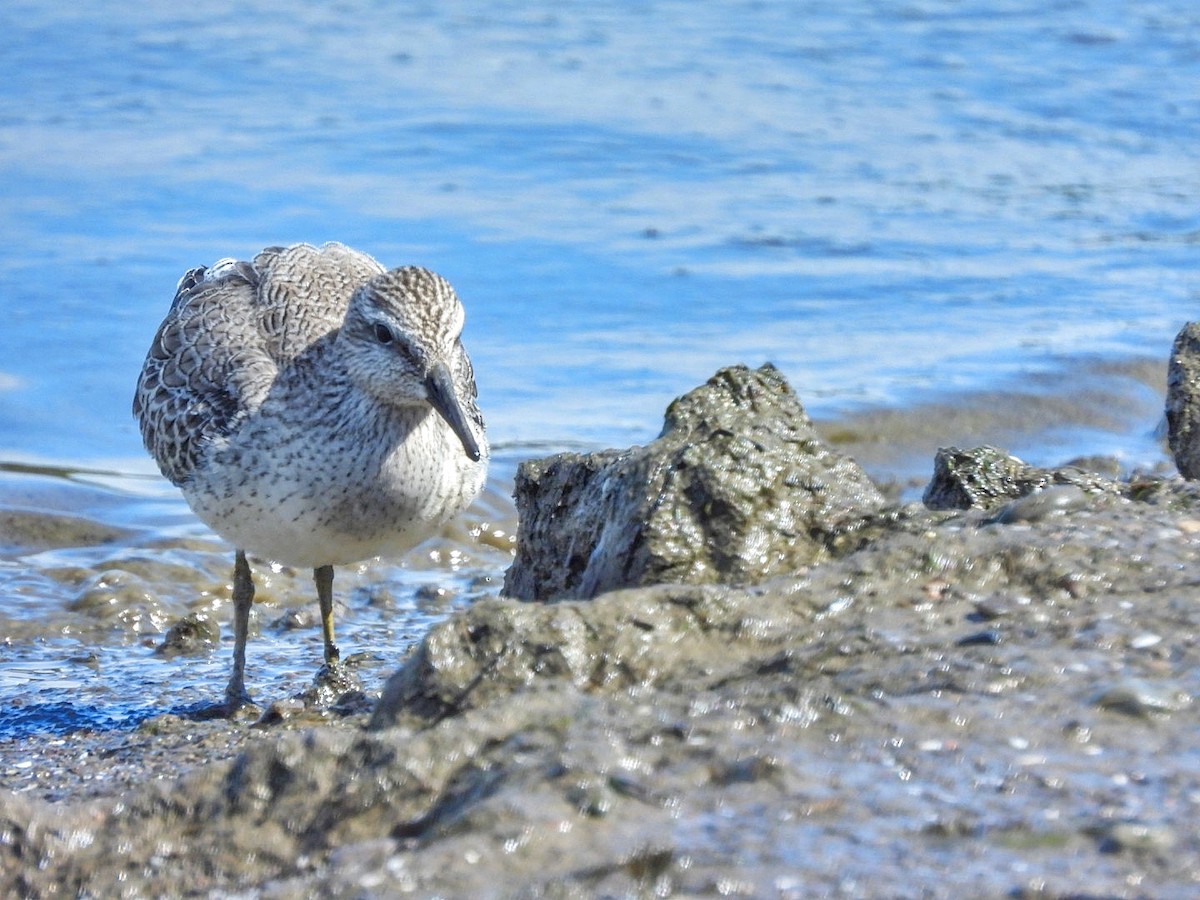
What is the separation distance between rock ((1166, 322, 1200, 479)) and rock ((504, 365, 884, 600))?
1.76 meters

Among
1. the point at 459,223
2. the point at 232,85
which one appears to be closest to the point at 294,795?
the point at 459,223

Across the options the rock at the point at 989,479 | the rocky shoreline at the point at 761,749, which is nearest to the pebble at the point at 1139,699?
the rocky shoreline at the point at 761,749

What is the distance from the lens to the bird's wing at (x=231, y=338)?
20.6ft

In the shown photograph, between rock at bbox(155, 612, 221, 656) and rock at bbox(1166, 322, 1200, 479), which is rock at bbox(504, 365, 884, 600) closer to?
rock at bbox(1166, 322, 1200, 479)

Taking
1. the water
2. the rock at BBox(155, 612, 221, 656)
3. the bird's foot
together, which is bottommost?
the rock at BBox(155, 612, 221, 656)

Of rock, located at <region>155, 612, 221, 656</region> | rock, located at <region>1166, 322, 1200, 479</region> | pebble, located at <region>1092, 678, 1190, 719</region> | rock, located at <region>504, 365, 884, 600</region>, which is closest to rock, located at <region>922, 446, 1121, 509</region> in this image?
rock, located at <region>504, 365, 884, 600</region>

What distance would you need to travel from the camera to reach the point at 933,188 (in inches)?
575

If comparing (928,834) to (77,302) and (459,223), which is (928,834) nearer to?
(77,302)

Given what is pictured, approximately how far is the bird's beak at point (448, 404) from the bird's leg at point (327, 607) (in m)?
1.08

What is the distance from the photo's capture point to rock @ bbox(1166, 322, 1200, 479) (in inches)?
243

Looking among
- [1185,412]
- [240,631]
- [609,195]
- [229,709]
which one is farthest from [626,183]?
[229,709]

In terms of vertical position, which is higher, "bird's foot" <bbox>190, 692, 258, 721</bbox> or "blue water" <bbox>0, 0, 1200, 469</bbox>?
"blue water" <bbox>0, 0, 1200, 469</bbox>

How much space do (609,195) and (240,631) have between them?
8.41 meters

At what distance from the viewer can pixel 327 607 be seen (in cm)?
672
